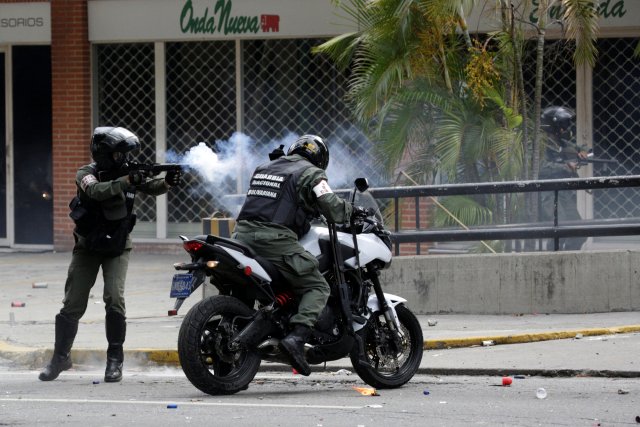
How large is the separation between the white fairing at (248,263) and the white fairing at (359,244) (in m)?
0.43

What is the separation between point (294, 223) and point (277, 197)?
0.20m

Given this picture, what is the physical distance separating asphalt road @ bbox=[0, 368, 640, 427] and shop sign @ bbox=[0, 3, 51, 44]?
9.56 metres

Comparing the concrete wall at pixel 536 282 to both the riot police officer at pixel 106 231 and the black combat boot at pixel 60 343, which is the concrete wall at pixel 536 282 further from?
the black combat boot at pixel 60 343

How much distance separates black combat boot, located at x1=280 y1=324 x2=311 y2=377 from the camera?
8.13 m

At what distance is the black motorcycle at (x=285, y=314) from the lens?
8.09 metres

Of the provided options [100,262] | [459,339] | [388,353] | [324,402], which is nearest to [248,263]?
[324,402]

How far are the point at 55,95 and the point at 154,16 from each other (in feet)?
5.92

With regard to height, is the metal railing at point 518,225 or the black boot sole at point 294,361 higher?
the metal railing at point 518,225

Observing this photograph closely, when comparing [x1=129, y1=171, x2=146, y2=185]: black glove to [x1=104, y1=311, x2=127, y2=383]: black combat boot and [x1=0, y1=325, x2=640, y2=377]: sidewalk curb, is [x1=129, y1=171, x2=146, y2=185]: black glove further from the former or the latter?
[x1=0, y1=325, x2=640, y2=377]: sidewalk curb

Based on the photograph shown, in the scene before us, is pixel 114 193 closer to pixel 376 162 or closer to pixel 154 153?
pixel 376 162

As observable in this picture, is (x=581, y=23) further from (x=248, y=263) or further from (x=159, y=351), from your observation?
(x=248, y=263)

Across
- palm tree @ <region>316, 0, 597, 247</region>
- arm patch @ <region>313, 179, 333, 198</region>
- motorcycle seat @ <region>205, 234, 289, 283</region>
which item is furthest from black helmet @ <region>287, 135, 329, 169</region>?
palm tree @ <region>316, 0, 597, 247</region>

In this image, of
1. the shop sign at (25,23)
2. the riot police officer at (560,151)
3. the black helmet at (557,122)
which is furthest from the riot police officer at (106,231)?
the shop sign at (25,23)

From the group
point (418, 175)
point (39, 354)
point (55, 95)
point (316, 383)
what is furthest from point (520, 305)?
point (55, 95)
